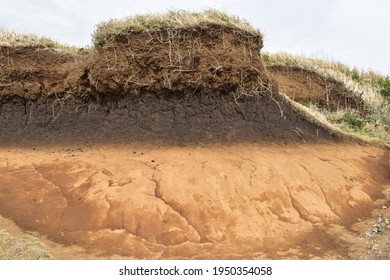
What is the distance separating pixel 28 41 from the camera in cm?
1170

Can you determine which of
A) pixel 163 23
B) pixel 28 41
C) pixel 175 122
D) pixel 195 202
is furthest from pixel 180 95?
pixel 28 41

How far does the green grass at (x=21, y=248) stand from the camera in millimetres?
5621

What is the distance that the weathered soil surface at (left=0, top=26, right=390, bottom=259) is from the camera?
6.44 metres

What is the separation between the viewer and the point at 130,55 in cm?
891

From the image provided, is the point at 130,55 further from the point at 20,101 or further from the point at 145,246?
the point at 145,246

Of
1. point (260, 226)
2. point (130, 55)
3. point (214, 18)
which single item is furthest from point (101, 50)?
point (260, 226)

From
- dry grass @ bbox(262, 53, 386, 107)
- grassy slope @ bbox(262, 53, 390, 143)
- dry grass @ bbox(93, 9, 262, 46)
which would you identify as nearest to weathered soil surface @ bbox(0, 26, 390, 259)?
dry grass @ bbox(93, 9, 262, 46)

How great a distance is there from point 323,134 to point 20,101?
677 centimetres

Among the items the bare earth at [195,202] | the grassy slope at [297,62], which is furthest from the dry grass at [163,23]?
the bare earth at [195,202]

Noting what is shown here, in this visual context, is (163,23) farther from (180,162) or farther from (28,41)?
(28,41)

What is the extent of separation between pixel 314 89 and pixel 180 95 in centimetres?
1065

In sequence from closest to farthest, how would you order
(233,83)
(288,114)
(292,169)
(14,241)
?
(14,241)
(292,169)
(233,83)
(288,114)

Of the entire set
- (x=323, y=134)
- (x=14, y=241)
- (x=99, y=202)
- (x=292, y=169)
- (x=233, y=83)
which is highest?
(x=233, y=83)

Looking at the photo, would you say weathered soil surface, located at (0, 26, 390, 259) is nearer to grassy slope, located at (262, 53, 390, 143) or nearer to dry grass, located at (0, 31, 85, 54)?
dry grass, located at (0, 31, 85, 54)
